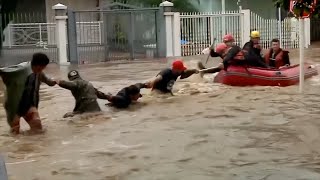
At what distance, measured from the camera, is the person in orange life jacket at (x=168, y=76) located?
11.8 meters

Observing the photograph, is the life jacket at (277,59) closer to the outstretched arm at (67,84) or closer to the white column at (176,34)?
the outstretched arm at (67,84)

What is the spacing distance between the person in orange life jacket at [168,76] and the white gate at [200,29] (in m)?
12.4

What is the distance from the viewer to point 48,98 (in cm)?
1328

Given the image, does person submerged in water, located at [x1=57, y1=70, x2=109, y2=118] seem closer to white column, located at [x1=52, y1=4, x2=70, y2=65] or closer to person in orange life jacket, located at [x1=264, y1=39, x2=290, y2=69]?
person in orange life jacket, located at [x1=264, y1=39, x2=290, y2=69]

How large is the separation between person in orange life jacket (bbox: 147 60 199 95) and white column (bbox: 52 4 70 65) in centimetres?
1066

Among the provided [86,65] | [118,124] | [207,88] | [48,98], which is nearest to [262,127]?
[118,124]

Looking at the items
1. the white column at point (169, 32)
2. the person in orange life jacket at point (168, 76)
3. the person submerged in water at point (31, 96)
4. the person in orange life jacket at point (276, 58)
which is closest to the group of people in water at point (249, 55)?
the person in orange life jacket at point (276, 58)

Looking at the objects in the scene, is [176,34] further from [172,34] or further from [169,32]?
[169,32]

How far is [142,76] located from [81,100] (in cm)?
695

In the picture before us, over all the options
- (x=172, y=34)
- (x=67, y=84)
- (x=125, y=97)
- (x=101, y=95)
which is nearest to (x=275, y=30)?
(x=172, y=34)

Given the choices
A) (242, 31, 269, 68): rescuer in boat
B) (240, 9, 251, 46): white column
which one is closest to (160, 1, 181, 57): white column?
(240, 9, 251, 46): white column

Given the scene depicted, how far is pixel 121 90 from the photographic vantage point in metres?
11.7

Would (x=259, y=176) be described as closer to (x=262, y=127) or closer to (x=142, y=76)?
(x=262, y=127)

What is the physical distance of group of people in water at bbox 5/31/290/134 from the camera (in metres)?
8.88
